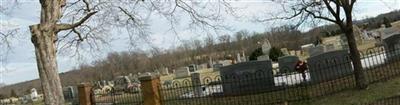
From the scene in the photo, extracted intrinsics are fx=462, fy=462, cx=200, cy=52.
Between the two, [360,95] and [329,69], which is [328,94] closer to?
[360,95]

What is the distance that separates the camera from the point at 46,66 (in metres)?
10.1

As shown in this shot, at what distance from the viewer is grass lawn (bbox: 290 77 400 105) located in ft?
32.9

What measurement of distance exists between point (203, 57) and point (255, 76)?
6535cm

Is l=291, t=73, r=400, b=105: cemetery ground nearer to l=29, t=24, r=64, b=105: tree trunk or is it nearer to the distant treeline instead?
l=29, t=24, r=64, b=105: tree trunk

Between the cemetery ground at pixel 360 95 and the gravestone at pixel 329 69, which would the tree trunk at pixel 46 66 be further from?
the gravestone at pixel 329 69

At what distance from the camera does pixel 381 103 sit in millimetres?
7160

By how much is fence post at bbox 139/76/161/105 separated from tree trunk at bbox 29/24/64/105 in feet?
7.97

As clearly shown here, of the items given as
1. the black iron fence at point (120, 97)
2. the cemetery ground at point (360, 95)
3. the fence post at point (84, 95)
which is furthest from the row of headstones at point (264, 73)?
the fence post at point (84, 95)

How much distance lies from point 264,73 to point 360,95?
425 centimetres

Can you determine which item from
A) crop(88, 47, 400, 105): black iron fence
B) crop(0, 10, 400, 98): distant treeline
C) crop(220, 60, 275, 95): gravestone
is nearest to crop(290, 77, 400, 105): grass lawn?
crop(88, 47, 400, 105): black iron fence

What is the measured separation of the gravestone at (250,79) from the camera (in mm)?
14156

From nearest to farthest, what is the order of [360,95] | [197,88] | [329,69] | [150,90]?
[360,95]
[150,90]
[329,69]
[197,88]

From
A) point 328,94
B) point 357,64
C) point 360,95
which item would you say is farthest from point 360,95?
point 357,64

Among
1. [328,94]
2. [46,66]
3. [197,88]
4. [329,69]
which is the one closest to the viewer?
[46,66]
